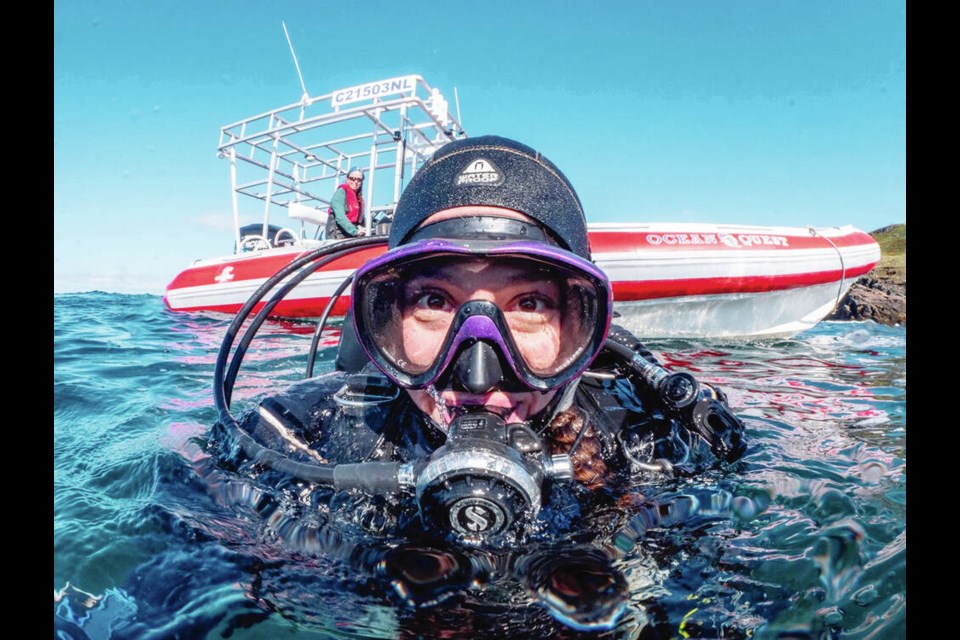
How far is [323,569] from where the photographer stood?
4.31 feet

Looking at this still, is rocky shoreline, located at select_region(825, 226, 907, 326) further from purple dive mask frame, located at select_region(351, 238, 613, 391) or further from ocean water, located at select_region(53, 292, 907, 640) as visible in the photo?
purple dive mask frame, located at select_region(351, 238, 613, 391)

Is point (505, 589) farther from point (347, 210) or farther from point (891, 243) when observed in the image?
point (891, 243)

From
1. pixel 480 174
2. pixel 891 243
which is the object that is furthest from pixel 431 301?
pixel 891 243

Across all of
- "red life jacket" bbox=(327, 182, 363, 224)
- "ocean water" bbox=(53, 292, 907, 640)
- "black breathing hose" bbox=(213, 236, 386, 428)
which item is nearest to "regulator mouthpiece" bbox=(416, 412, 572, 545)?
"ocean water" bbox=(53, 292, 907, 640)

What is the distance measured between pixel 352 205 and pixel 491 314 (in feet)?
28.2

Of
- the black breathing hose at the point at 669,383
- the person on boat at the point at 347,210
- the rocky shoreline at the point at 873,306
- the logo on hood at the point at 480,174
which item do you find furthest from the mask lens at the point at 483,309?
the rocky shoreline at the point at 873,306
